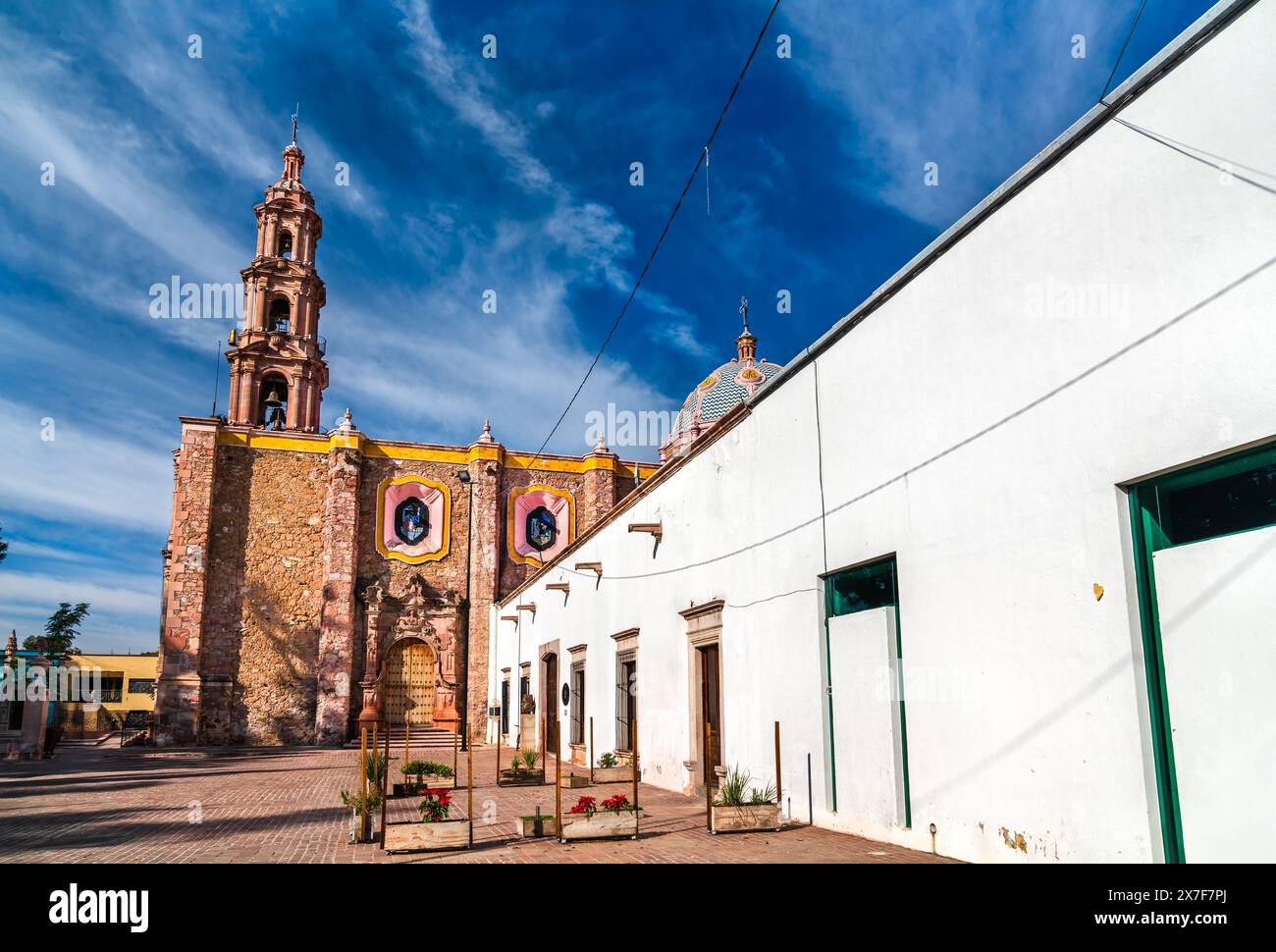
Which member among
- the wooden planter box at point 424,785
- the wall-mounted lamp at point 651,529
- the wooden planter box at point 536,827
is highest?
the wall-mounted lamp at point 651,529

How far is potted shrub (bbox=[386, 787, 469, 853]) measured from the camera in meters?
8.28

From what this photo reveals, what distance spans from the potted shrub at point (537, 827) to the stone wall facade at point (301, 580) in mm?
20465

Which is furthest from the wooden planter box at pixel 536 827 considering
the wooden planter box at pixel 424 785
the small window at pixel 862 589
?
the wooden planter box at pixel 424 785

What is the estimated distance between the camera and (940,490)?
7.64 meters

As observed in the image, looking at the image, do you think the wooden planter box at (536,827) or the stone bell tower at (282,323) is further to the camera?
the stone bell tower at (282,323)

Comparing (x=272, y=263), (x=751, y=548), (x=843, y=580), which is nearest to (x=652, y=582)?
(x=751, y=548)

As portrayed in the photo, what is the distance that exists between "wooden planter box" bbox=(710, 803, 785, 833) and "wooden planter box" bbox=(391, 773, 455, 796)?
5019 millimetres

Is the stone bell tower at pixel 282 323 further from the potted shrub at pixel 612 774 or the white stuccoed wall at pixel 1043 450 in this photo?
the white stuccoed wall at pixel 1043 450

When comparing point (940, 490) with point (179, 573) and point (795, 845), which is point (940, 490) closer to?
point (795, 845)

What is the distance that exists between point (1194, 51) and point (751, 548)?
23.7 feet

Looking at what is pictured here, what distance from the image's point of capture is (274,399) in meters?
32.4

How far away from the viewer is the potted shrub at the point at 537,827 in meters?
9.06

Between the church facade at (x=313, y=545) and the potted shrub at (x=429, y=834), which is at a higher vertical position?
the church facade at (x=313, y=545)
